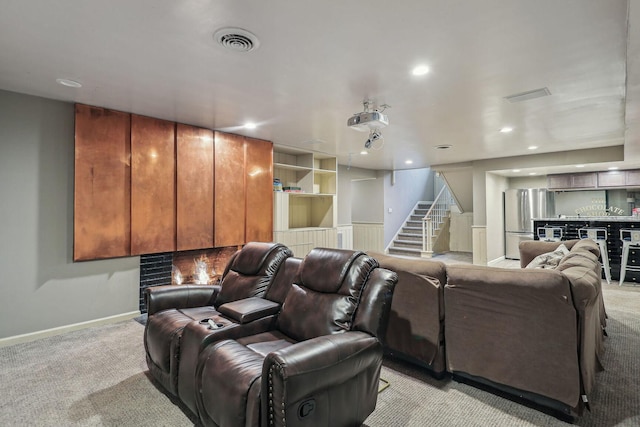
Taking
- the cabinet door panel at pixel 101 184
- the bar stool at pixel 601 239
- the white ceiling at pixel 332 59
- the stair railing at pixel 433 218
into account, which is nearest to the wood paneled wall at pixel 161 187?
the cabinet door panel at pixel 101 184

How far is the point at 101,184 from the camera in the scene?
3.58 meters

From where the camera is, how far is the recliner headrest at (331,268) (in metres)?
2.09

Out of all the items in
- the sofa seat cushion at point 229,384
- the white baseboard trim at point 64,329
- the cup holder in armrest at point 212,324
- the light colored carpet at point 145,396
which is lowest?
the light colored carpet at point 145,396

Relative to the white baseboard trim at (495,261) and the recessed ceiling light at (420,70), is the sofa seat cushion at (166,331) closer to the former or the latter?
the recessed ceiling light at (420,70)

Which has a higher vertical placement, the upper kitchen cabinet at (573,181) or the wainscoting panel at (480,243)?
the upper kitchen cabinet at (573,181)

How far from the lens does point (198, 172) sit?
14.4 ft

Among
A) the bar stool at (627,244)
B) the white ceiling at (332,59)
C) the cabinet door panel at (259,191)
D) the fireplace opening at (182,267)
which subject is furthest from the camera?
the bar stool at (627,244)

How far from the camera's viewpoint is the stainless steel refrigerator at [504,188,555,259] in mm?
7816

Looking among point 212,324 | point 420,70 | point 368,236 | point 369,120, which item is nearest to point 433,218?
point 368,236

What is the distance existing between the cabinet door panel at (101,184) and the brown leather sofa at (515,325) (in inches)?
125

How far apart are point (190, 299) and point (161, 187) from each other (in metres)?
1.90

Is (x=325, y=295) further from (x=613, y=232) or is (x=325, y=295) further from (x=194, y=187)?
(x=613, y=232)

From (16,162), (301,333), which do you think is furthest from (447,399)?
(16,162)

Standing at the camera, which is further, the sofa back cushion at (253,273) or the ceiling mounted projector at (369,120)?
the ceiling mounted projector at (369,120)
